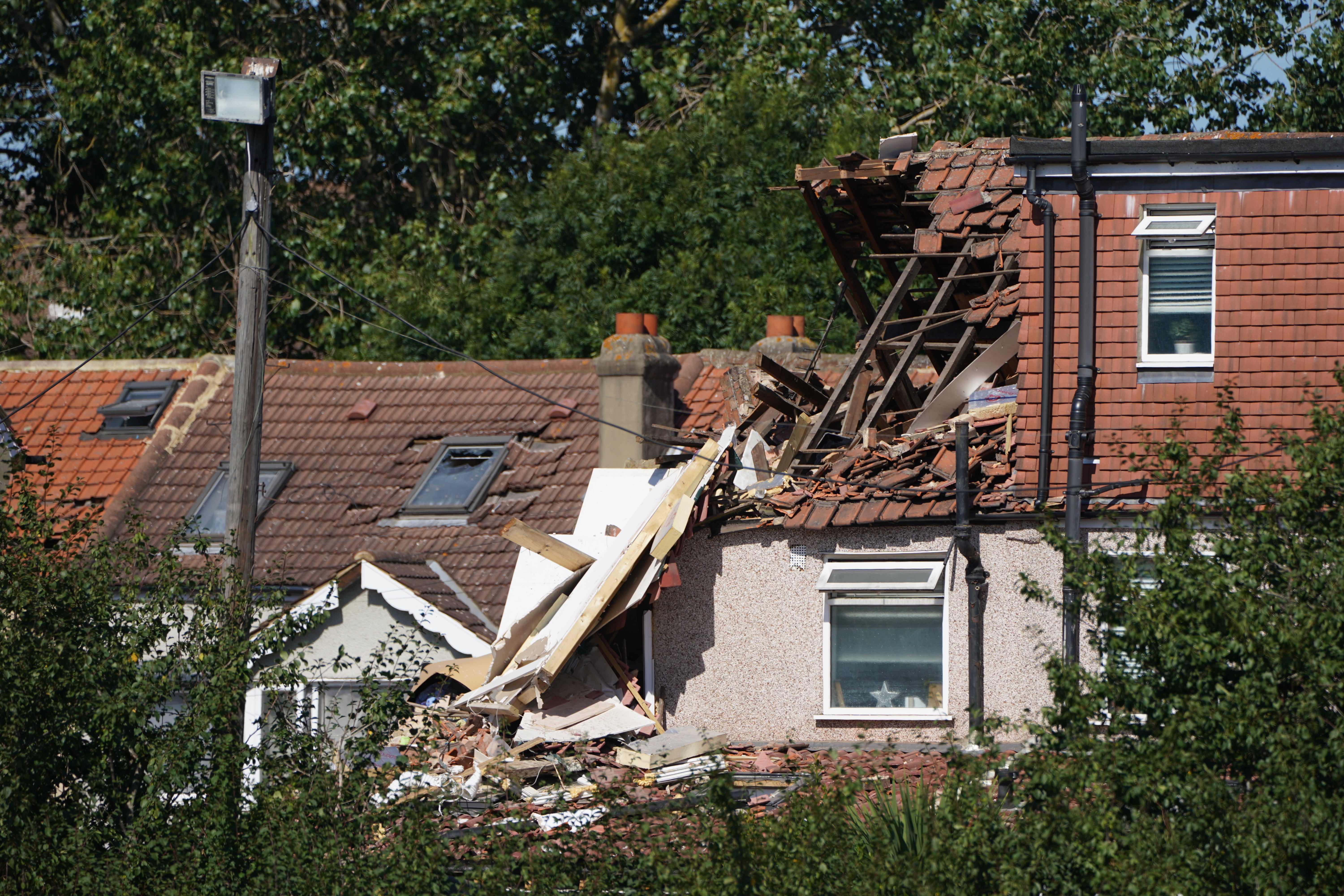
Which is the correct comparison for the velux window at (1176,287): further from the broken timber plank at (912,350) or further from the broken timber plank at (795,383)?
the broken timber plank at (795,383)

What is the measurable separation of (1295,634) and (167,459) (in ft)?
47.1

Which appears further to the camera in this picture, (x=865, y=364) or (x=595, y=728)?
(x=865, y=364)

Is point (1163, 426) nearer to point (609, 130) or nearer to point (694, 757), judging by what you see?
point (694, 757)

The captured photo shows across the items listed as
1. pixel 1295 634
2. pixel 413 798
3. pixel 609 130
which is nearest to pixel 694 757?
pixel 413 798

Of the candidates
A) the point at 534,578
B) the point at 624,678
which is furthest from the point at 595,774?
the point at 534,578

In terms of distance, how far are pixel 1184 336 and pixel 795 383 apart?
3778mm

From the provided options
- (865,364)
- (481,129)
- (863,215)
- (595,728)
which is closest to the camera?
(595,728)

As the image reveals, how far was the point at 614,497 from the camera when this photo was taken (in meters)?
15.7

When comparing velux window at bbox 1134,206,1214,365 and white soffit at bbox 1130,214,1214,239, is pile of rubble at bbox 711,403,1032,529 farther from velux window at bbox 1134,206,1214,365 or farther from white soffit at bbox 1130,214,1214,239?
white soffit at bbox 1130,214,1214,239

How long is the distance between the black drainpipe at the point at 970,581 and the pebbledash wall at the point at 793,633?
0.07m

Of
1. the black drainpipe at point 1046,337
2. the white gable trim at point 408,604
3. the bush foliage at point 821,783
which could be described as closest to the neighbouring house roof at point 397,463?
the white gable trim at point 408,604

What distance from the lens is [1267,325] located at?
44.7ft

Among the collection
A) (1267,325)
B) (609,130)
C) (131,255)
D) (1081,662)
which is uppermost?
(609,130)

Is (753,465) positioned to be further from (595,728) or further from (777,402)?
(595,728)
